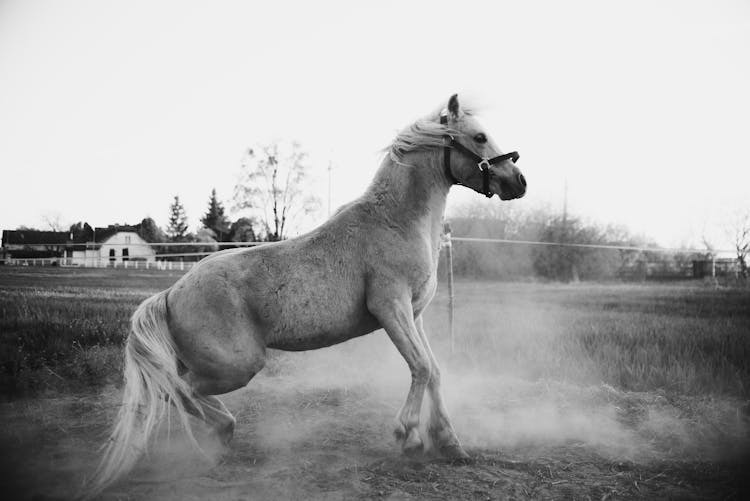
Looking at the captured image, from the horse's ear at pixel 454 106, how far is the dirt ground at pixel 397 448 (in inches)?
99.0

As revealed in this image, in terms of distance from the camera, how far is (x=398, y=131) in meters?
3.68

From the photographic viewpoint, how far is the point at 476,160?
3404mm

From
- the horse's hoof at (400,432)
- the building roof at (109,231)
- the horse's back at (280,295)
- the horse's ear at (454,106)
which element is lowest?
the horse's hoof at (400,432)

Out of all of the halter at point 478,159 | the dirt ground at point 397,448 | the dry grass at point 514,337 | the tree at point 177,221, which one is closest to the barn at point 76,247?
the dry grass at point 514,337

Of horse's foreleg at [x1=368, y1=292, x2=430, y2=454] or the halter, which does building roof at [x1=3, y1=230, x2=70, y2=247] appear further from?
the halter

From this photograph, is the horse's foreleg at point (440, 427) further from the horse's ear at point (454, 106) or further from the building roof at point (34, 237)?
the building roof at point (34, 237)

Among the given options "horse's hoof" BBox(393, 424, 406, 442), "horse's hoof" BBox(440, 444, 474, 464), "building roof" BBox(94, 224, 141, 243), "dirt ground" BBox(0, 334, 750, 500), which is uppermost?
"building roof" BBox(94, 224, 141, 243)

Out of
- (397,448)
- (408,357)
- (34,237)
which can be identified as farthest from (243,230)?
(408,357)

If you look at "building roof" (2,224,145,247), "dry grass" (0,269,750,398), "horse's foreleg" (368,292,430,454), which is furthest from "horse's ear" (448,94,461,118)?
"building roof" (2,224,145,247)

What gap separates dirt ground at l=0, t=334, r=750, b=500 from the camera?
108 inches

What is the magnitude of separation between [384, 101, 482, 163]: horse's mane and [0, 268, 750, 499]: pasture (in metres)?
2.24

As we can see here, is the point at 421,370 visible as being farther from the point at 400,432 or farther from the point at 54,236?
the point at 54,236

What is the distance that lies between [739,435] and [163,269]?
930cm

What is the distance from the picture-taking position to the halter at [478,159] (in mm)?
3348
